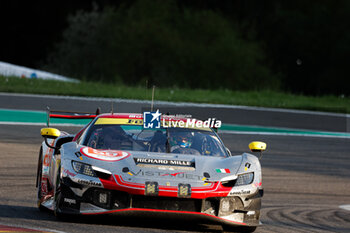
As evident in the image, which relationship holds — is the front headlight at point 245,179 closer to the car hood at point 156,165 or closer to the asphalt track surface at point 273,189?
the car hood at point 156,165

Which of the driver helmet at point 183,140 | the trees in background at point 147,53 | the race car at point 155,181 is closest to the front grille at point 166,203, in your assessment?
the race car at point 155,181

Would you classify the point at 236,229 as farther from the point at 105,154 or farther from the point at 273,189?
the point at 273,189

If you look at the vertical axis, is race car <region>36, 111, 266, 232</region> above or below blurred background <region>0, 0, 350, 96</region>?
below

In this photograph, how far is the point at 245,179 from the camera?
7582mm

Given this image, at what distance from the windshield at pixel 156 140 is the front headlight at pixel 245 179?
652 millimetres

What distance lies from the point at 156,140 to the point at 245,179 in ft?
3.84

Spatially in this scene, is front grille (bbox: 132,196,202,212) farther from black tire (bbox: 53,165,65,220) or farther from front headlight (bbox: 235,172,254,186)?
black tire (bbox: 53,165,65,220)

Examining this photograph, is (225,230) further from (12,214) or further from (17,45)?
(17,45)

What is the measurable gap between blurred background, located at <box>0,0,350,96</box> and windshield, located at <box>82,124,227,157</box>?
38.5 metres

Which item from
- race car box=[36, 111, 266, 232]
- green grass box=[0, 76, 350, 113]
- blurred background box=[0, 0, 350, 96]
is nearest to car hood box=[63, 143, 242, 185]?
race car box=[36, 111, 266, 232]

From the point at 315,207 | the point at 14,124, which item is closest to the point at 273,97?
the point at 14,124

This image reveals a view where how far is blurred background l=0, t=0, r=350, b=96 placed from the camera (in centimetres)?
5225

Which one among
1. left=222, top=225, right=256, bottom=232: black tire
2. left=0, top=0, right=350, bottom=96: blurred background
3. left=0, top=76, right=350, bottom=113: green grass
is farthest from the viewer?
left=0, top=0, right=350, bottom=96: blurred background

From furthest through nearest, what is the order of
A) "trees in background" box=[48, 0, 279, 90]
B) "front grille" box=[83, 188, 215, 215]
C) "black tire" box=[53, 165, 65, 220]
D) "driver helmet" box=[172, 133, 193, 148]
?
"trees in background" box=[48, 0, 279, 90] < "driver helmet" box=[172, 133, 193, 148] < "black tire" box=[53, 165, 65, 220] < "front grille" box=[83, 188, 215, 215]
